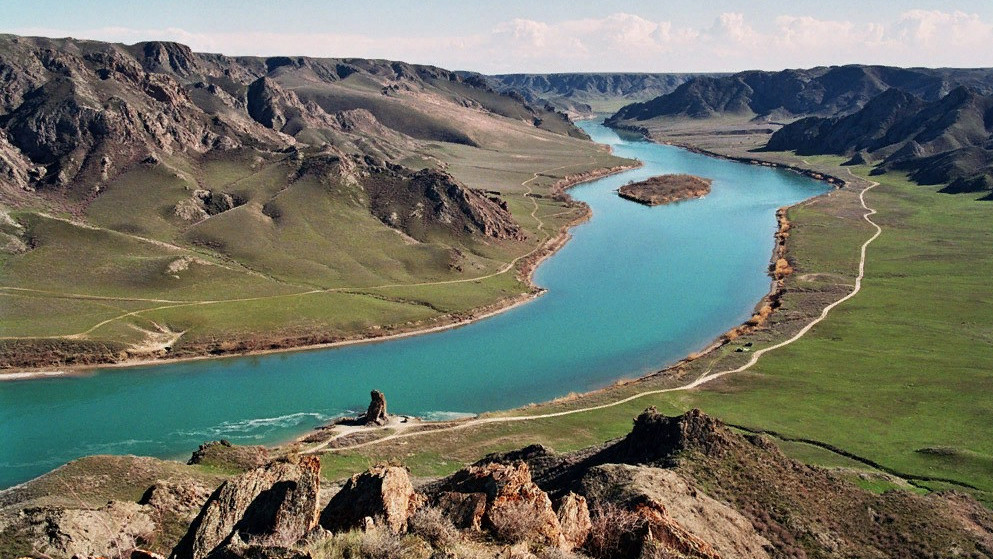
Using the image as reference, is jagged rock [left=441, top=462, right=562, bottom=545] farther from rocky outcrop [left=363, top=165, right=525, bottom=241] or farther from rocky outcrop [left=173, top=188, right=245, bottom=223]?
rocky outcrop [left=173, top=188, right=245, bottom=223]

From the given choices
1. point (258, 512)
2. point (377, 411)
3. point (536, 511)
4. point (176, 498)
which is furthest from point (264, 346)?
point (536, 511)

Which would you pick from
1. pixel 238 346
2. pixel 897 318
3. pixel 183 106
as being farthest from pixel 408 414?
pixel 183 106

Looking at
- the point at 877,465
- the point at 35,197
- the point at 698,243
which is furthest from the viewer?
the point at 698,243

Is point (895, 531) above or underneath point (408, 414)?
above

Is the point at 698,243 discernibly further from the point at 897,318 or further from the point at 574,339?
the point at 574,339

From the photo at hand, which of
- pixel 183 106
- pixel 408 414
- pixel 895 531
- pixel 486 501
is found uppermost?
A: pixel 183 106

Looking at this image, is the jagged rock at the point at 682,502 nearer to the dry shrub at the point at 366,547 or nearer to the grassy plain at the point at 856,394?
the dry shrub at the point at 366,547

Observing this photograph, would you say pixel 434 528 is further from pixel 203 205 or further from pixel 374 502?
pixel 203 205
